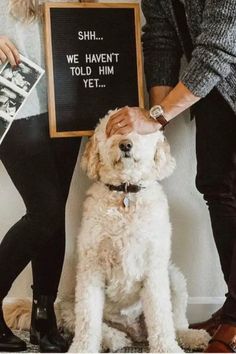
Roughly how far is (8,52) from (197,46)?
61cm

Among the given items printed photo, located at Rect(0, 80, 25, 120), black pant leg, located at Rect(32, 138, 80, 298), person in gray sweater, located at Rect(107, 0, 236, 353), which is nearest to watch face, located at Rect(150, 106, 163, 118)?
person in gray sweater, located at Rect(107, 0, 236, 353)

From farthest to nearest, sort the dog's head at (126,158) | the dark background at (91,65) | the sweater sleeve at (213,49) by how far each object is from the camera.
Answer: the dark background at (91,65) → the dog's head at (126,158) → the sweater sleeve at (213,49)

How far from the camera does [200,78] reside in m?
1.83

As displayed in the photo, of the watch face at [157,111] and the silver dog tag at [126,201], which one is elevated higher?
the watch face at [157,111]

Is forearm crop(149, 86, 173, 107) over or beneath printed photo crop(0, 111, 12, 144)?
over

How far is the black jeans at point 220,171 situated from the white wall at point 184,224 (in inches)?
11.0

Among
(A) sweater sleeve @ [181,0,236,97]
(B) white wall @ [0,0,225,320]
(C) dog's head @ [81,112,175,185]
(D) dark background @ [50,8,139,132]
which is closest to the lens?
(A) sweater sleeve @ [181,0,236,97]

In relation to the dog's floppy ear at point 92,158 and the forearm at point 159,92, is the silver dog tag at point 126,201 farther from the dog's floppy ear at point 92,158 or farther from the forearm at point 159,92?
the forearm at point 159,92

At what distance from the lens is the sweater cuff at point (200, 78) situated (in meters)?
1.82

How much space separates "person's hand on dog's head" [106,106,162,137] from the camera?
1.92m

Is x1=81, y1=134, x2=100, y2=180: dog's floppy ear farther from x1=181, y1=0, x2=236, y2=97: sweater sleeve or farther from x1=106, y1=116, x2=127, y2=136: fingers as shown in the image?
x1=181, y1=0, x2=236, y2=97: sweater sleeve

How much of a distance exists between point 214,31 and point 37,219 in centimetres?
83

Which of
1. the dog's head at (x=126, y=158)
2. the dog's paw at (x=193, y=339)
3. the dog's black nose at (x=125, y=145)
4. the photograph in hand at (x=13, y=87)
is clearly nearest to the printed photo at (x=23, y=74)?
the photograph in hand at (x=13, y=87)

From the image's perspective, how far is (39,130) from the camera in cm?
201
